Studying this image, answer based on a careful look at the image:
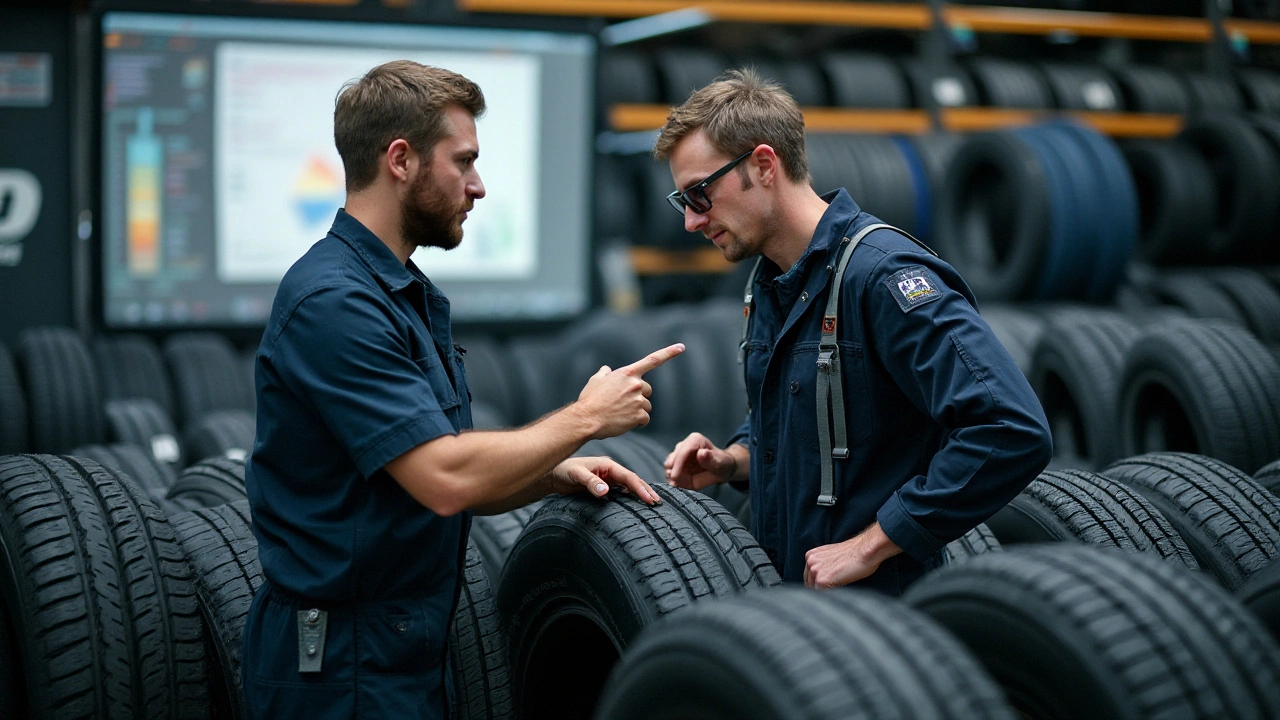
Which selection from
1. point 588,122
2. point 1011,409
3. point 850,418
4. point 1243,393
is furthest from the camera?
point 588,122

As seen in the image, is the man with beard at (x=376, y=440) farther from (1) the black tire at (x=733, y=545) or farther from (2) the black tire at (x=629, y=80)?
(2) the black tire at (x=629, y=80)

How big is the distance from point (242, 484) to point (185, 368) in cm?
281

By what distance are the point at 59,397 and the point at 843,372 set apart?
13.1 ft

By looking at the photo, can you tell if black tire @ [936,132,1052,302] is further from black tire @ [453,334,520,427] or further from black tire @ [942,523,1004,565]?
black tire @ [942,523,1004,565]

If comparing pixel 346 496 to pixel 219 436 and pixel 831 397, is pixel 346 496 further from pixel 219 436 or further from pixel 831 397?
pixel 219 436

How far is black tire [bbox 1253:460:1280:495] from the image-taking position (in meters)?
3.21

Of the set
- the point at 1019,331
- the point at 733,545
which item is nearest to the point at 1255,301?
the point at 1019,331

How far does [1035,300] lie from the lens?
21.2 ft

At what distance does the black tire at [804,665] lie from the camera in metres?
1.49

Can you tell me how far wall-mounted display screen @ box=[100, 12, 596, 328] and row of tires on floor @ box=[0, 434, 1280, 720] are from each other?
316 centimetres

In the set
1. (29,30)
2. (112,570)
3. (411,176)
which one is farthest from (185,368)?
(411,176)

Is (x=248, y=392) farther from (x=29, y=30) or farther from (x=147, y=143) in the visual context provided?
(x=29, y=30)

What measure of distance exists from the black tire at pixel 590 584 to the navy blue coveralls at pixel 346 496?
38 centimetres

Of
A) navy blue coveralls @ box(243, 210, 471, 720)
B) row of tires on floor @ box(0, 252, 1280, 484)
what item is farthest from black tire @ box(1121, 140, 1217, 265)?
navy blue coveralls @ box(243, 210, 471, 720)
